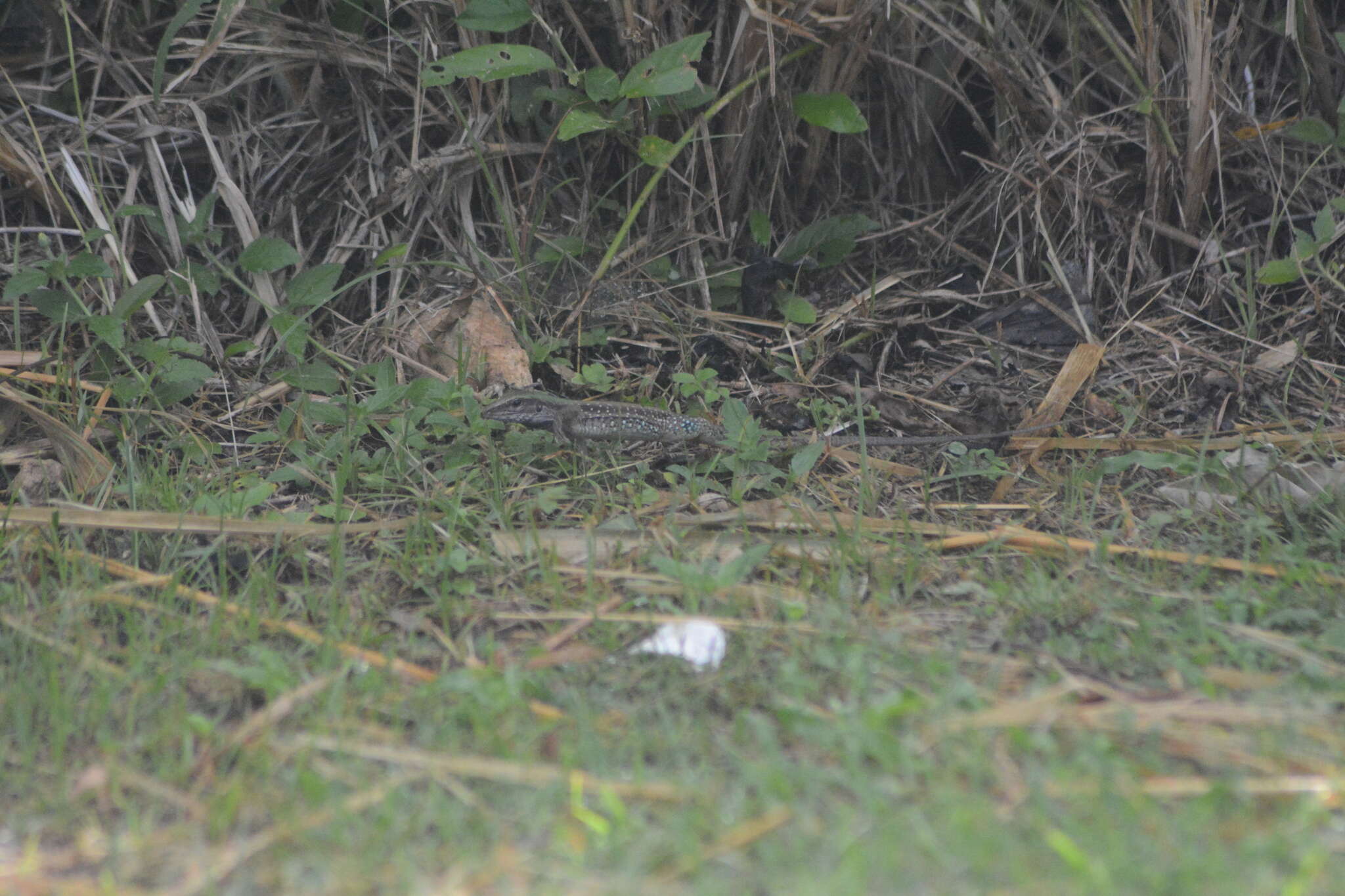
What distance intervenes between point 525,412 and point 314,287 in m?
1.04

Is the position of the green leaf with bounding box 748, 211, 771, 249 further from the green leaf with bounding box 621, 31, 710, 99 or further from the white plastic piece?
the white plastic piece

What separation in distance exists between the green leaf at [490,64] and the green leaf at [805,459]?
5.89 feet

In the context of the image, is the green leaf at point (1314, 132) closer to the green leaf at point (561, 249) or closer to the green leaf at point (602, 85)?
the green leaf at point (602, 85)

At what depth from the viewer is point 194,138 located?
185 inches

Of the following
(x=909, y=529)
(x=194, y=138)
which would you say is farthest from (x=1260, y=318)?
(x=194, y=138)

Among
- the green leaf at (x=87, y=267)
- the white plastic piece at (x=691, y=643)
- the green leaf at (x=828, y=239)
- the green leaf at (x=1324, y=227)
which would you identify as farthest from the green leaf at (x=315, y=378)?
the green leaf at (x=1324, y=227)

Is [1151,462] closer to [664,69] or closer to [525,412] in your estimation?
[525,412]

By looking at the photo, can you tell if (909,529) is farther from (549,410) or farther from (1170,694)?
(549,410)

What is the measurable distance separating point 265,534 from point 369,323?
158 cm

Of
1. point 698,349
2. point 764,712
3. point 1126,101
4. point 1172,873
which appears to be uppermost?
point 1126,101

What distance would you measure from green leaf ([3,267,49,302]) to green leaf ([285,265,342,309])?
0.82 meters

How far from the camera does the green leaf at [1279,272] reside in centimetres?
412

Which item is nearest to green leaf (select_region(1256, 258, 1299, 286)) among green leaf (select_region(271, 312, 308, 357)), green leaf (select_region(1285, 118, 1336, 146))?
green leaf (select_region(1285, 118, 1336, 146))

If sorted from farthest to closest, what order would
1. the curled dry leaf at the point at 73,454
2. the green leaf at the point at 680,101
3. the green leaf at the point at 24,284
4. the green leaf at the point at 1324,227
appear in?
the green leaf at the point at 680,101 → the green leaf at the point at 1324,227 → the green leaf at the point at 24,284 → the curled dry leaf at the point at 73,454
